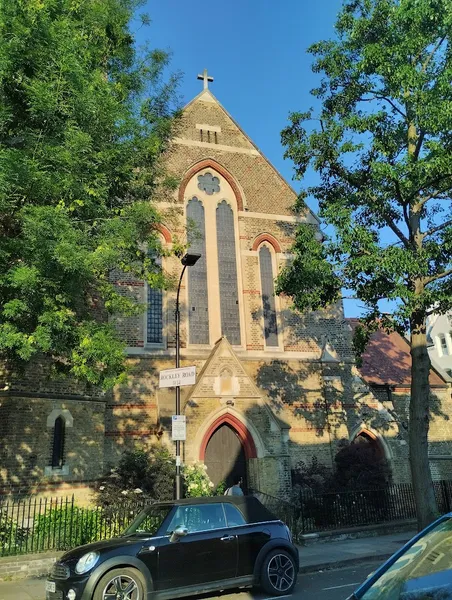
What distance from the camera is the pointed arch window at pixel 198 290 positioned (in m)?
17.5

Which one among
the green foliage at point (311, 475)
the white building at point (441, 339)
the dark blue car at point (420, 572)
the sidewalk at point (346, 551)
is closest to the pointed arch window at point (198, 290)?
the green foliage at point (311, 475)

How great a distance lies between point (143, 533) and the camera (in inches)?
289

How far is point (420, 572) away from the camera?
3100 mm

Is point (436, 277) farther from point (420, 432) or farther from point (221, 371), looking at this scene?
point (221, 371)

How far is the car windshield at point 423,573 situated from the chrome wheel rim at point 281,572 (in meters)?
4.94

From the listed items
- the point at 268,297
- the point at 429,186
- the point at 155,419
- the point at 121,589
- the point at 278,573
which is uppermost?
the point at 429,186

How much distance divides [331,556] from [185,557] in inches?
205

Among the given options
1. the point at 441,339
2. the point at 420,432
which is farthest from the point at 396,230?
the point at 441,339

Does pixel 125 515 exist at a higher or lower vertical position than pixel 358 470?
lower

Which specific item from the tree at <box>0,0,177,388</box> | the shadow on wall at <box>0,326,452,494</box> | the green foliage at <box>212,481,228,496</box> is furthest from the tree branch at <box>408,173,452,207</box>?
the green foliage at <box>212,481,228,496</box>

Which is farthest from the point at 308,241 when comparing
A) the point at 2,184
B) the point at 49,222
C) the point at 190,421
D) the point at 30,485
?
the point at 30,485

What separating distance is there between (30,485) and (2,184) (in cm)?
778

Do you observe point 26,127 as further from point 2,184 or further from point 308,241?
point 308,241

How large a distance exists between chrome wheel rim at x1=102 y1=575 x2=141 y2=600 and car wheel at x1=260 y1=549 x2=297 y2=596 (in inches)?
79.2
